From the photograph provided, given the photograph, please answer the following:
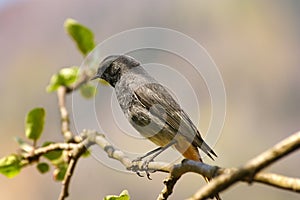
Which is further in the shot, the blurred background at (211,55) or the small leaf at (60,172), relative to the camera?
the blurred background at (211,55)

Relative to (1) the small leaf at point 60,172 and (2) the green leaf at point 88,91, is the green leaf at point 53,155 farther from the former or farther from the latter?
(2) the green leaf at point 88,91

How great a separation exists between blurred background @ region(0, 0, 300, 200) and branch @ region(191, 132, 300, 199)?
68.7 feet

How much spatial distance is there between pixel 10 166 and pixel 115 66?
35.4 inches

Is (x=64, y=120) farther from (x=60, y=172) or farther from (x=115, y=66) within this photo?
(x=115, y=66)

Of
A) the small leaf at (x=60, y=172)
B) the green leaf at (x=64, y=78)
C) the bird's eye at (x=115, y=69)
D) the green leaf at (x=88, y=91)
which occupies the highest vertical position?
the bird's eye at (x=115, y=69)

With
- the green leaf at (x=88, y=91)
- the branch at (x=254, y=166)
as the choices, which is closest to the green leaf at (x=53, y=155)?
the green leaf at (x=88, y=91)

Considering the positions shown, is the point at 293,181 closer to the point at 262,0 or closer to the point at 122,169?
the point at 122,169

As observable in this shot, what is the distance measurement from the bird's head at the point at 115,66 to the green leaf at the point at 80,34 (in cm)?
15

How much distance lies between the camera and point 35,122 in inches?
119

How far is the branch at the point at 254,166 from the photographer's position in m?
1.35

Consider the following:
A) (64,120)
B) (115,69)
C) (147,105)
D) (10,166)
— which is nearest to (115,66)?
(115,69)

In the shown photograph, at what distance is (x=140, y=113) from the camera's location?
11.0 feet

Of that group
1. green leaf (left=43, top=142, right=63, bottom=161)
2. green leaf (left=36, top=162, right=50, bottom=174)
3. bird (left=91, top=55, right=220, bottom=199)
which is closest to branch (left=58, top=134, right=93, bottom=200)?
green leaf (left=43, top=142, right=63, bottom=161)

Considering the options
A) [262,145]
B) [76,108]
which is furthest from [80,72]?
[262,145]
